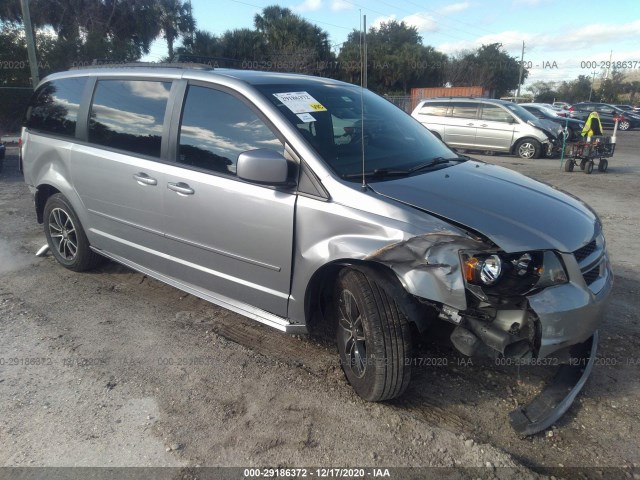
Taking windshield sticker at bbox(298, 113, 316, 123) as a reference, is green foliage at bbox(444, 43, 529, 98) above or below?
above

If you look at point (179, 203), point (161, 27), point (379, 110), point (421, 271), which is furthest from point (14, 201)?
point (161, 27)

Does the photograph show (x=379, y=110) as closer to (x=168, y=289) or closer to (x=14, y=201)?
(x=168, y=289)

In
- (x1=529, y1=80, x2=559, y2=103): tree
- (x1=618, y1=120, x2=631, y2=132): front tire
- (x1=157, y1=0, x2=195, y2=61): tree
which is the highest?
(x1=157, y1=0, x2=195, y2=61): tree

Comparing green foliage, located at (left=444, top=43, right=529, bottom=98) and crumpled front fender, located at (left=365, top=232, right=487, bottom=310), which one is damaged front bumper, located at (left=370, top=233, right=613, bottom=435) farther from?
green foliage, located at (left=444, top=43, right=529, bottom=98)

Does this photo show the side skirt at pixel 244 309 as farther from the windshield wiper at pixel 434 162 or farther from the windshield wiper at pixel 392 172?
the windshield wiper at pixel 434 162

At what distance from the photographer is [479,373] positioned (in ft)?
10.5

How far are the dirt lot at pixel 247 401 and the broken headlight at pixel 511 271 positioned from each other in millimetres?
823

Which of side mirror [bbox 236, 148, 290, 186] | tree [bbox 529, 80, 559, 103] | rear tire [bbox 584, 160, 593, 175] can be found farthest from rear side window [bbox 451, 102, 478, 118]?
tree [bbox 529, 80, 559, 103]

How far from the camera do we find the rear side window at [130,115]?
12.1 ft

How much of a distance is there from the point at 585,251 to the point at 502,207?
0.52m

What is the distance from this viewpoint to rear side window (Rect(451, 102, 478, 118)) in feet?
48.4

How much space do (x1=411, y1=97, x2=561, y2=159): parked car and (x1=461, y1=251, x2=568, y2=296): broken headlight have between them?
12.2 m

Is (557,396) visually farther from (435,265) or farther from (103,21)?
(103,21)

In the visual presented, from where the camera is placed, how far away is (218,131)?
11.0 ft
